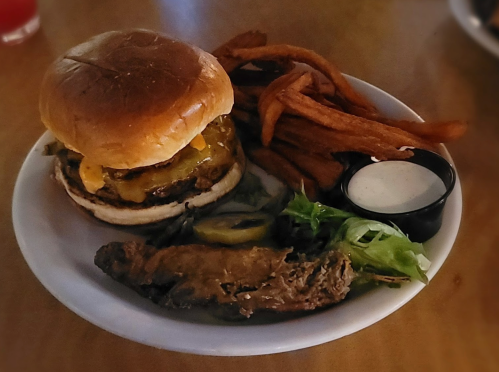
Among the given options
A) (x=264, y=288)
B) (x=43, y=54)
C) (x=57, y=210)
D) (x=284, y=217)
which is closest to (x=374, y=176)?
(x=284, y=217)

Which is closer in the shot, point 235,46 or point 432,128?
point 432,128

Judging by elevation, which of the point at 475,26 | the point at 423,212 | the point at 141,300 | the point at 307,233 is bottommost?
the point at 141,300

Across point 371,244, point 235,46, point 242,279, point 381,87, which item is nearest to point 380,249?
point 371,244

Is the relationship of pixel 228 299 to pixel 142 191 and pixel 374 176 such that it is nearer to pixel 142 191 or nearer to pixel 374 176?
pixel 142 191

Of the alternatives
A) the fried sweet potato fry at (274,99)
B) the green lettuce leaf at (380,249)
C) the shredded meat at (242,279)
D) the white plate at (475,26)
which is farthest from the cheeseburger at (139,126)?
the white plate at (475,26)

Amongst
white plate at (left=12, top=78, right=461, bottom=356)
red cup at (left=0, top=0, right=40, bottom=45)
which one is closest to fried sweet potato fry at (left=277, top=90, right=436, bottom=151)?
white plate at (left=12, top=78, right=461, bottom=356)

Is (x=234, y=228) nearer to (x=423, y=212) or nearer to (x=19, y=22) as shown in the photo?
(x=423, y=212)
